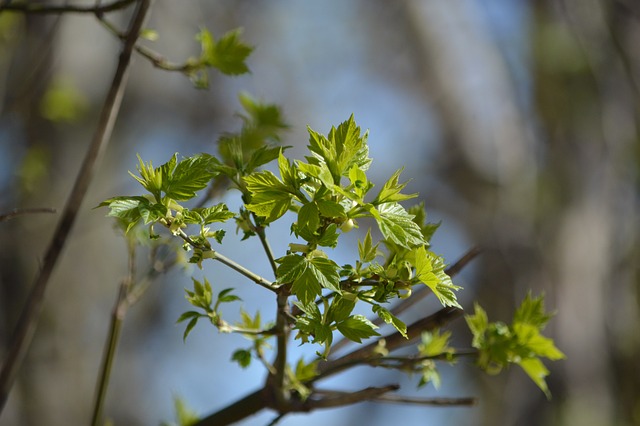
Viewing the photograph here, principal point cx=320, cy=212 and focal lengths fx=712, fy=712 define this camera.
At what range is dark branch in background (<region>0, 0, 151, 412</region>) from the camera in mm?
531

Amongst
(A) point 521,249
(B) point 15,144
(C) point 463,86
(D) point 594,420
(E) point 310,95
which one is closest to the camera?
(B) point 15,144

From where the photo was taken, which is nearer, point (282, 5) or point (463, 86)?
point (463, 86)

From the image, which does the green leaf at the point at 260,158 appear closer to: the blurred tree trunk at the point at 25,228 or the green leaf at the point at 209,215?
the green leaf at the point at 209,215

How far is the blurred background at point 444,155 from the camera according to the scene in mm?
2314

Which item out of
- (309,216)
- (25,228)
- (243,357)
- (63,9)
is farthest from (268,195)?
(25,228)

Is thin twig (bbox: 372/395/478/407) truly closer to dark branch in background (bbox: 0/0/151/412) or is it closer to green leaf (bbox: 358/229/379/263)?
green leaf (bbox: 358/229/379/263)

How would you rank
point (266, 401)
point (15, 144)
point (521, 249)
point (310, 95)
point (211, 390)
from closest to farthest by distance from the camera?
point (266, 401)
point (15, 144)
point (521, 249)
point (211, 390)
point (310, 95)

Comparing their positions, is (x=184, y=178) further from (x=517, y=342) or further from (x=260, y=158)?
(x=517, y=342)

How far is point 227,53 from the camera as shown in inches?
24.8

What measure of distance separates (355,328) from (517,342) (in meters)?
0.18

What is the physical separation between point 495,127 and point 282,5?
3.66 ft

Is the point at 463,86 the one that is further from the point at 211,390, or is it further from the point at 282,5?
the point at 211,390

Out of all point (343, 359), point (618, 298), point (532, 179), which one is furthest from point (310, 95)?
point (343, 359)

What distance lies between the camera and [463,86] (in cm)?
299
